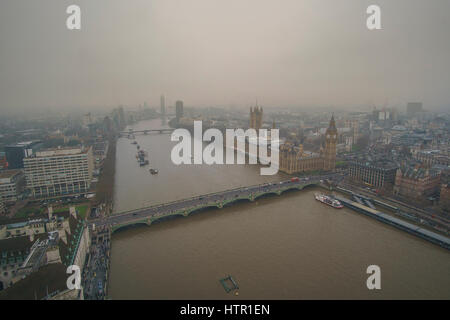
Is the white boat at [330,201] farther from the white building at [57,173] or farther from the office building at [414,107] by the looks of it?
the office building at [414,107]

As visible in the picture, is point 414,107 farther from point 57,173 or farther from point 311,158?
point 57,173

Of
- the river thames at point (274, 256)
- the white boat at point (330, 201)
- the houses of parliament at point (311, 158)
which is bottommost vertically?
the river thames at point (274, 256)

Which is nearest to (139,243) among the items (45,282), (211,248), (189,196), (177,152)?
(211,248)

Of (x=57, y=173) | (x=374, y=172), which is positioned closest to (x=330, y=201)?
(x=374, y=172)

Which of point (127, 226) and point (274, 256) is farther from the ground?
point (127, 226)

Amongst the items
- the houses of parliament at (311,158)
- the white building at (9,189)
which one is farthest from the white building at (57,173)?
the houses of parliament at (311,158)

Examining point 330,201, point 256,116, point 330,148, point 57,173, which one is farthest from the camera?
point 256,116
